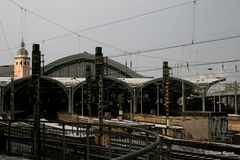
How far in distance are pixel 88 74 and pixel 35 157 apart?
3247 cm

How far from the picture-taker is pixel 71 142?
488 inches

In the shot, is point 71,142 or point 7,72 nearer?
point 71,142

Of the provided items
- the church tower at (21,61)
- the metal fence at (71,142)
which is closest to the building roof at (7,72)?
the church tower at (21,61)

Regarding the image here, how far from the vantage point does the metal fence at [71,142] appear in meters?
10.5

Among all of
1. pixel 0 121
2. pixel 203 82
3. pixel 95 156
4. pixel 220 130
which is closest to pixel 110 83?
pixel 203 82

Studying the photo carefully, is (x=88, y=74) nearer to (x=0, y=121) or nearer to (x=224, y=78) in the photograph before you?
(x=0, y=121)

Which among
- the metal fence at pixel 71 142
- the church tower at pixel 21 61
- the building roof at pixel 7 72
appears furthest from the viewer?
the building roof at pixel 7 72

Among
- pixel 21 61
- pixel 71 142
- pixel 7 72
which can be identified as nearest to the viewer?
pixel 71 142

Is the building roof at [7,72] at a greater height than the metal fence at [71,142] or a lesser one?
greater

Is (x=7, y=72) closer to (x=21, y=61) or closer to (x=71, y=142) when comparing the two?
(x=21, y=61)

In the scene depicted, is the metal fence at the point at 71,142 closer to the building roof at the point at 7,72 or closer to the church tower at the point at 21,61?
the church tower at the point at 21,61

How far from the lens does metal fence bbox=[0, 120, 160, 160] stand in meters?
10.5

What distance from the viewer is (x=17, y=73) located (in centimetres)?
9931

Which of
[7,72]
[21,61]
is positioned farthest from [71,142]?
[7,72]
